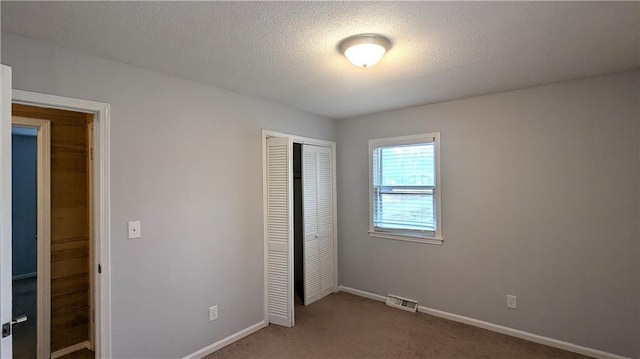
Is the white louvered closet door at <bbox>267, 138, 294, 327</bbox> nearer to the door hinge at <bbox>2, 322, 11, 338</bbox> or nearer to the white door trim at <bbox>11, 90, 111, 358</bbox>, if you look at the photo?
the white door trim at <bbox>11, 90, 111, 358</bbox>

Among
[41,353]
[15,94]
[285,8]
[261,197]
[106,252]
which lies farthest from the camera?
[261,197]

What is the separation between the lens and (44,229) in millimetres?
2654

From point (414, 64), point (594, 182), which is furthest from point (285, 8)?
point (594, 182)

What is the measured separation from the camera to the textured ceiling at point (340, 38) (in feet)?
5.28

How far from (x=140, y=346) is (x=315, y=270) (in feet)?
6.87

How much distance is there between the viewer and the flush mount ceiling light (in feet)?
6.19

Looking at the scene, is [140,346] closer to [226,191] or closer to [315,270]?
[226,191]

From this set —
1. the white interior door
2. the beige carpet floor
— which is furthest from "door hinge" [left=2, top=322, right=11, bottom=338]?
the beige carpet floor

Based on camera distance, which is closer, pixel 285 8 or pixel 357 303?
pixel 285 8

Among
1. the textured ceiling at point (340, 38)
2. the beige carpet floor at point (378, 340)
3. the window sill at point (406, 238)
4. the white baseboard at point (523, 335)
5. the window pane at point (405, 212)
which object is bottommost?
the beige carpet floor at point (378, 340)

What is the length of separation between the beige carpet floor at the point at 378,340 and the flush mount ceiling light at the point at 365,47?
241 cm

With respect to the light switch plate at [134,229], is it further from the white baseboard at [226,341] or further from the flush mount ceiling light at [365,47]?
the flush mount ceiling light at [365,47]

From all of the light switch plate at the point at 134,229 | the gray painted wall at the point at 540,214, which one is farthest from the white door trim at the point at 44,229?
the gray painted wall at the point at 540,214

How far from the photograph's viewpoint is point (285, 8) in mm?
1584
